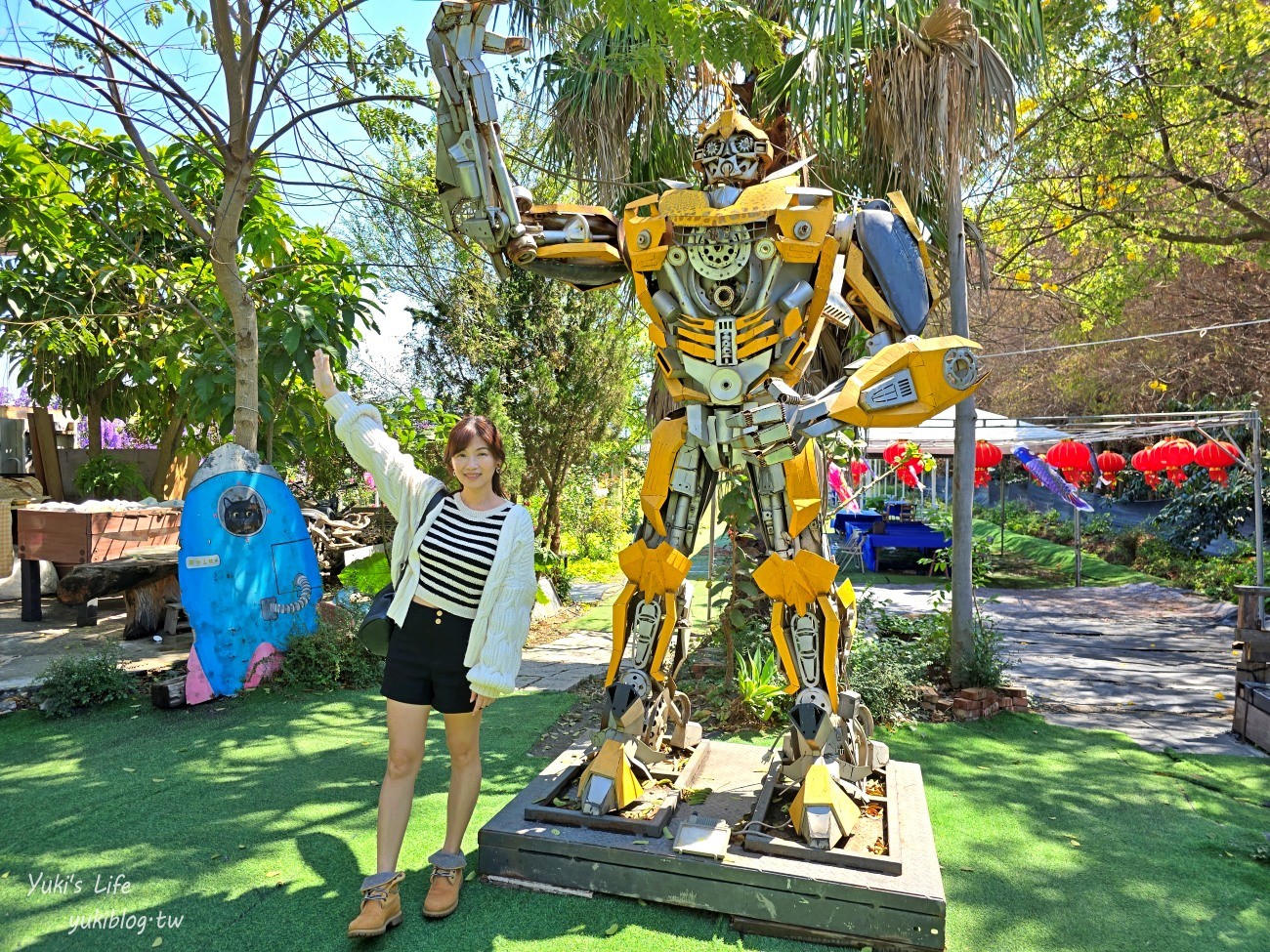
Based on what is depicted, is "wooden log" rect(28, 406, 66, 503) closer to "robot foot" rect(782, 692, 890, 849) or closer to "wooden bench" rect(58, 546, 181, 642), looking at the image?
"wooden bench" rect(58, 546, 181, 642)

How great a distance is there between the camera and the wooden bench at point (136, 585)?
631 cm

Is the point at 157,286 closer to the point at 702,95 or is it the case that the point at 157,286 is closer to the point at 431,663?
the point at 702,95

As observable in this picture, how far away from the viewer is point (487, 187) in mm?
3365

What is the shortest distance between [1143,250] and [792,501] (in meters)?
9.98

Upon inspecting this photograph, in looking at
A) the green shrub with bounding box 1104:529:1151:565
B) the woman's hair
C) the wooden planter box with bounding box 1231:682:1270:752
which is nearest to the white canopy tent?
the green shrub with bounding box 1104:529:1151:565

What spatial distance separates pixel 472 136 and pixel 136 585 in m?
5.42

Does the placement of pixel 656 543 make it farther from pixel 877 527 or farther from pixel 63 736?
pixel 877 527

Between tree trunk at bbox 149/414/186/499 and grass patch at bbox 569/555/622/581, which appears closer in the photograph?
tree trunk at bbox 149/414/186/499

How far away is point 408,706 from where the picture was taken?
2.64 metres

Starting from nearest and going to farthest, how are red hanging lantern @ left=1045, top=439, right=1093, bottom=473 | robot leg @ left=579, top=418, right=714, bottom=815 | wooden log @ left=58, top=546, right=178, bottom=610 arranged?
robot leg @ left=579, top=418, right=714, bottom=815 < wooden log @ left=58, top=546, right=178, bottom=610 < red hanging lantern @ left=1045, top=439, right=1093, bottom=473

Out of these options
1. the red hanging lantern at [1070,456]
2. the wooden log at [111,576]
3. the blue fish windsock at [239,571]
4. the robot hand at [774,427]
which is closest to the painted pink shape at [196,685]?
the blue fish windsock at [239,571]

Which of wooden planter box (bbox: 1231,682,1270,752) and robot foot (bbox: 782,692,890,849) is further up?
robot foot (bbox: 782,692,890,849)

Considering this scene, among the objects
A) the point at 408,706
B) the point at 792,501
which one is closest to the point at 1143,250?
the point at 792,501

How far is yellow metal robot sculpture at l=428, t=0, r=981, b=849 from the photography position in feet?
10.5
